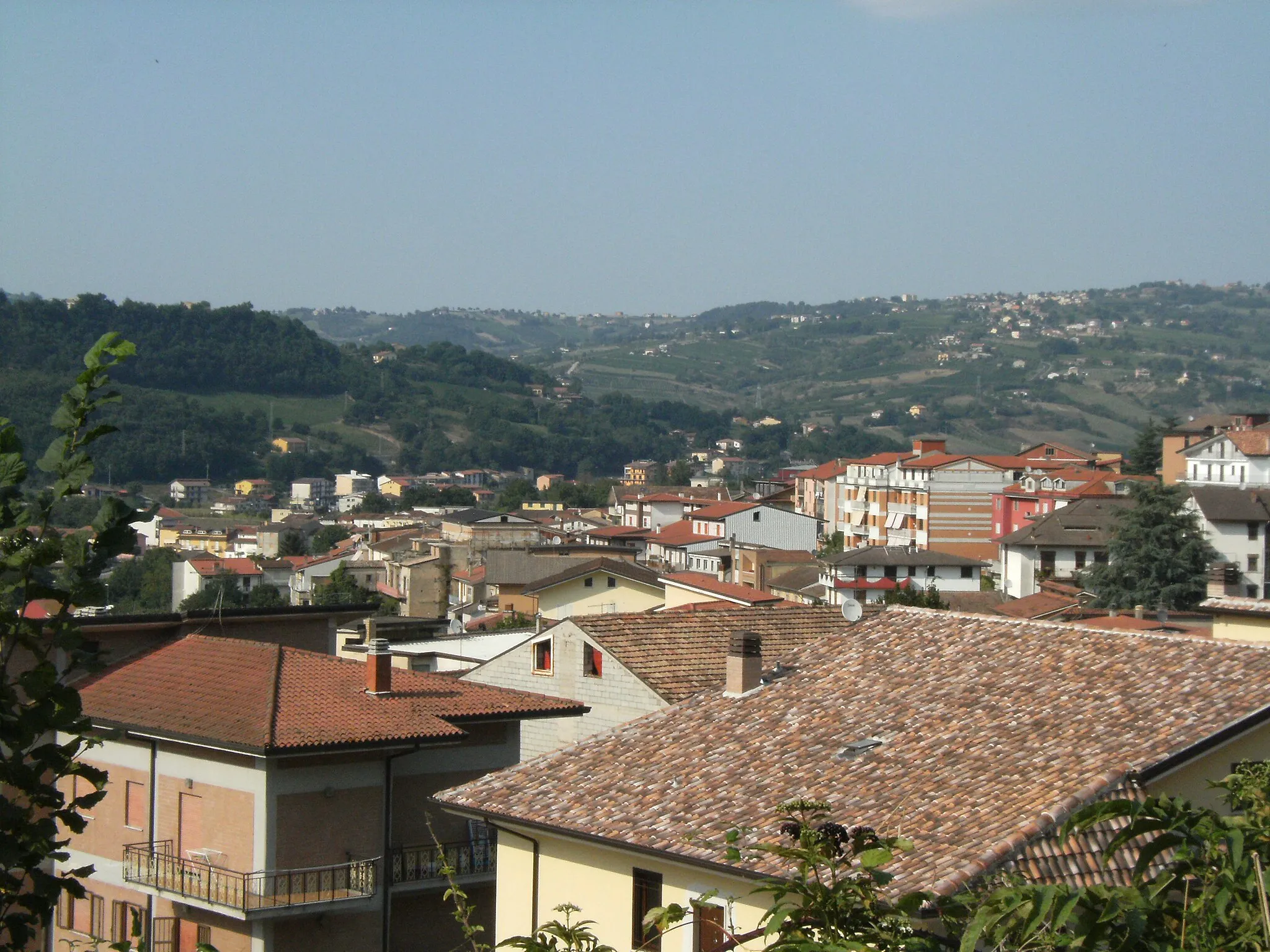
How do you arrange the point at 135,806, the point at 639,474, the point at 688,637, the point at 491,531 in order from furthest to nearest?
1. the point at 639,474
2. the point at 491,531
3. the point at 688,637
4. the point at 135,806

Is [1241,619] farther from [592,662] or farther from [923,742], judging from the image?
[592,662]

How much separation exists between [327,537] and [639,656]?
9245cm

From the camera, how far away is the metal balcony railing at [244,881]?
12.1m

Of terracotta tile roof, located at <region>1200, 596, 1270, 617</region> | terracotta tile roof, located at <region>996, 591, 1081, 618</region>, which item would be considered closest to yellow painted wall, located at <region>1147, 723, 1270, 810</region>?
terracotta tile roof, located at <region>1200, 596, 1270, 617</region>

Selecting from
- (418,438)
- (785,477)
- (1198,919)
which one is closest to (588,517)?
(785,477)

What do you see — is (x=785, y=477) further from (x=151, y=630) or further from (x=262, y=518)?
(x=151, y=630)

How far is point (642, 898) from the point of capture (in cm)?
861

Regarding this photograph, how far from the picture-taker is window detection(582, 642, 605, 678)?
53.8 ft

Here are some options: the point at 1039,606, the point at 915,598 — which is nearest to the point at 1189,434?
the point at 915,598

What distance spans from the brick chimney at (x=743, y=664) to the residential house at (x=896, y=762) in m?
0.01

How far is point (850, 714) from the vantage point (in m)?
9.73

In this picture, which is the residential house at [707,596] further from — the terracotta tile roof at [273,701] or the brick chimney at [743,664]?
the brick chimney at [743,664]

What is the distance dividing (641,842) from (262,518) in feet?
432

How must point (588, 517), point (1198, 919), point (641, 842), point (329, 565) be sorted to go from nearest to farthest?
point (1198, 919) → point (641, 842) → point (329, 565) → point (588, 517)
